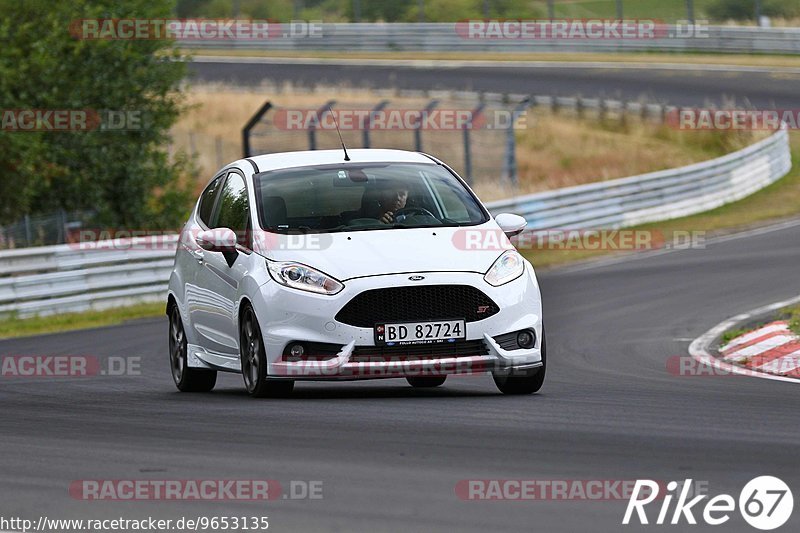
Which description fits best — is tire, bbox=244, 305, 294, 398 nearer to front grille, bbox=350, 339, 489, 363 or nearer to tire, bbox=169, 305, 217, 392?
front grille, bbox=350, 339, 489, 363

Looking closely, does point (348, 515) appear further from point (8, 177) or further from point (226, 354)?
point (8, 177)

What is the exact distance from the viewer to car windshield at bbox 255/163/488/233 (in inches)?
416

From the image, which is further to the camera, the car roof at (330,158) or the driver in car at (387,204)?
the car roof at (330,158)

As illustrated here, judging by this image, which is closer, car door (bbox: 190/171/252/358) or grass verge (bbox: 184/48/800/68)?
car door (bbox: 190/171/252/358)

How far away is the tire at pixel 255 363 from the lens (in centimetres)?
1009

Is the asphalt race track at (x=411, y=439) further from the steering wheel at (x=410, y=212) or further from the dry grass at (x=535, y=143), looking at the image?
the dry grass at (x=535, y=143)

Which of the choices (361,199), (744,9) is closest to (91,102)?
(361,199)

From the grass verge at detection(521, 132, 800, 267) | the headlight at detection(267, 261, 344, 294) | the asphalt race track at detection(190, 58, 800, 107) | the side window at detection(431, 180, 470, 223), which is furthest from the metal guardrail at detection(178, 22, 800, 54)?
the headlight at detection(267, 261, 344, 294)

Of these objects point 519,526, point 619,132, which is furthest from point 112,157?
point 519,526

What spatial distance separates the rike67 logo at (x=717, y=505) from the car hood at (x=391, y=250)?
3459 millimetres

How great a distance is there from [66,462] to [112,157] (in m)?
22.2

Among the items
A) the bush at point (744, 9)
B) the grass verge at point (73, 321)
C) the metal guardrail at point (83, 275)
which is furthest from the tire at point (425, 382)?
the bush at point (744, 9)

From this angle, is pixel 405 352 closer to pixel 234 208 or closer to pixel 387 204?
pixel 387 204

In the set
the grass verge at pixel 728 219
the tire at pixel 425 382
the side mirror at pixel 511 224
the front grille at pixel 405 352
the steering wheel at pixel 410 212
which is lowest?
the grass verge at pixel 728 219
